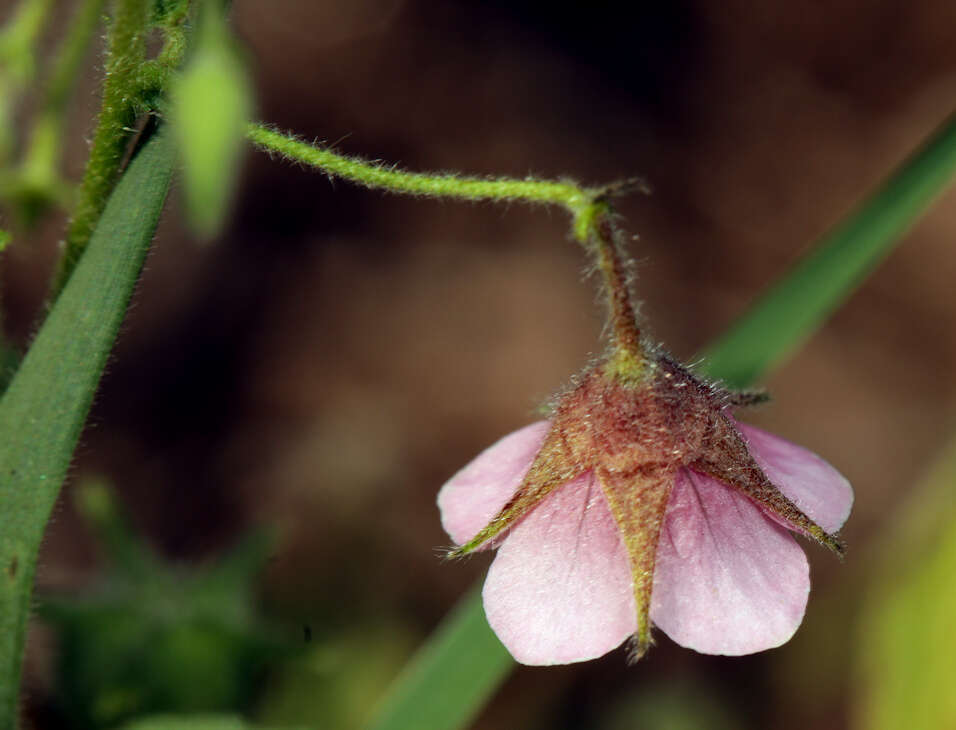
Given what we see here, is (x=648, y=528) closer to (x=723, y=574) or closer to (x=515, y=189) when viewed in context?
(x=723, y=574)

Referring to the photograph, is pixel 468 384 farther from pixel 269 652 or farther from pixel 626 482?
pixel 626 482

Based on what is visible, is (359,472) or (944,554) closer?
(944,554)

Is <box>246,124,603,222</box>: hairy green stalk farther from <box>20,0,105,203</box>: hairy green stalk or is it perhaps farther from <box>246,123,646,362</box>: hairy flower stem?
<box>20,0,105,203</box>: hairy green stalk

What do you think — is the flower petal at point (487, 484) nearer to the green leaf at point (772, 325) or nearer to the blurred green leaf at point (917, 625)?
the green leaf at point (772, 325)

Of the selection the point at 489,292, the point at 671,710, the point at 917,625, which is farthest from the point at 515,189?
the point at 489,292

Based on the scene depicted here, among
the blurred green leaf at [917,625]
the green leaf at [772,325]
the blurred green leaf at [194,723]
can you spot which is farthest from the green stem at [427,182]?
the blurred green leaf at [917,625]

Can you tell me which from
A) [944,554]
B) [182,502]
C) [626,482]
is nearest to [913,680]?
[944,554]

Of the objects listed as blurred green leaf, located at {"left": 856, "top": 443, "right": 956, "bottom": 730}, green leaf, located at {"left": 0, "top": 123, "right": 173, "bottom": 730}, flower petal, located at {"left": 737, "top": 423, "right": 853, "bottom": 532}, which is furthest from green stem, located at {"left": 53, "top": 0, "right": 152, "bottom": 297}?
blurred green leaf, located at {"left": 856, "top": 443, "right": 956, "bottom": 730}
